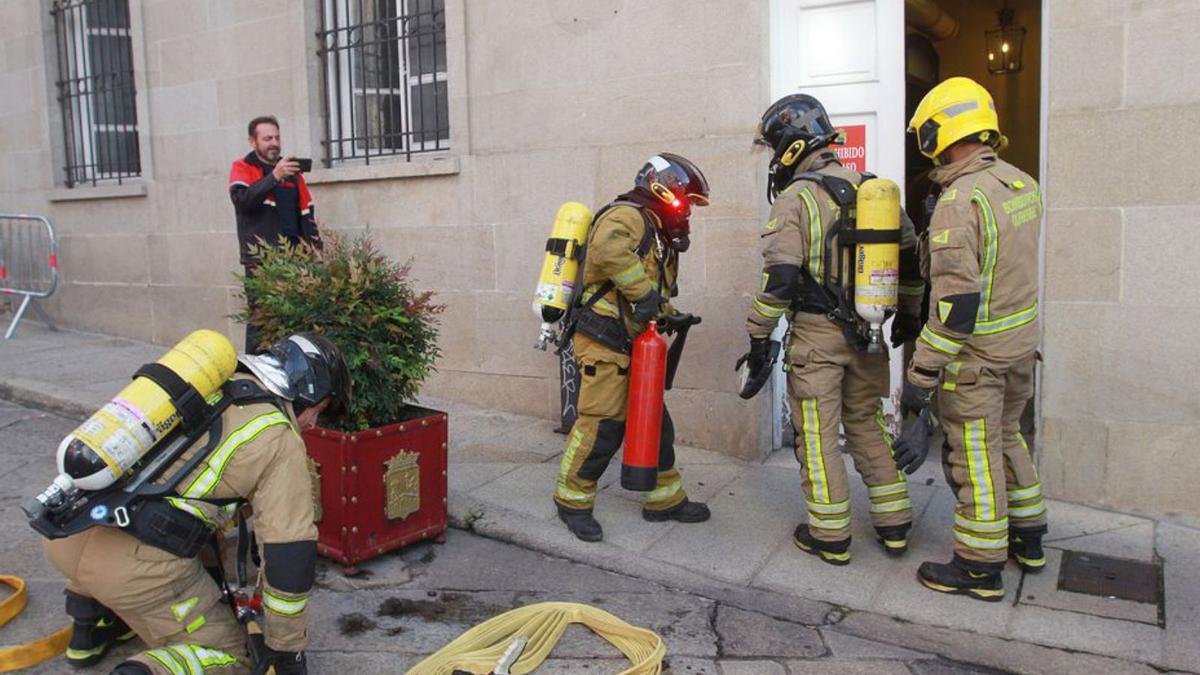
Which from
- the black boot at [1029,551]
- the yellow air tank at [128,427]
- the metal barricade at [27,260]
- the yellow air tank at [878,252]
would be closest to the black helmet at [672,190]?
the yellow air tank at [878,252]

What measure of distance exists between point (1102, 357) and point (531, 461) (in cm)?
300

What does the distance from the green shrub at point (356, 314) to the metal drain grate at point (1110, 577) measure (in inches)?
114

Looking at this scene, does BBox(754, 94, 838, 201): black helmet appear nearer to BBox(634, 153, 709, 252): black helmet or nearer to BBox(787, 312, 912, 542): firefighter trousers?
BBox(634, 153, 709, 252): black helmet

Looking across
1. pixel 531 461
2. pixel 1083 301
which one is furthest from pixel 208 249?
pixel 1083 301

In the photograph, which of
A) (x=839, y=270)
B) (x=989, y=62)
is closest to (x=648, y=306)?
(x=839, y=270)

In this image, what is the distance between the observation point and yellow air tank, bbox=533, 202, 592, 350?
449 cm

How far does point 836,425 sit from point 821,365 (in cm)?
27

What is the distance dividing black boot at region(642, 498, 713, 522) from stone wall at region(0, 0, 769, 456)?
0.96 meters

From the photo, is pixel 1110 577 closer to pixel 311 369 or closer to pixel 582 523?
Answer: pixel 582 523

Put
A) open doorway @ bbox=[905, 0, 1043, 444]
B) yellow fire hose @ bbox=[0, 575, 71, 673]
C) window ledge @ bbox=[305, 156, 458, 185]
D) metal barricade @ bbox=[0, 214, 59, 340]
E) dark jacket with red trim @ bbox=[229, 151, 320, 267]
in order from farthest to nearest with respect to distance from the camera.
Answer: metal barricade @ bbox=[0, 214, 59, 340] → open doorway @ bbox=[905, 0, 1043, 444] → window ledge @ bbox=[305, 156, 458, 185] → dark jacket with red trim @ bbox=[229, 151, 320, 267] → yellow fire hose @ bbox=[0, 575, 71, 673]

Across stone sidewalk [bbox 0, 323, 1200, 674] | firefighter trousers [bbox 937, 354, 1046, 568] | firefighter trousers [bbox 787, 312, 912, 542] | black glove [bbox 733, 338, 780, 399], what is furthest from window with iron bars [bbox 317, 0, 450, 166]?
firefighter trousers [bbox 937, 354, 1046, 568]

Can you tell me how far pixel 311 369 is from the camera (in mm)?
3145

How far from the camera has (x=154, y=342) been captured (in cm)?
872

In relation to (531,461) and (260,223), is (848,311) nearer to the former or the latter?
(531,461)
